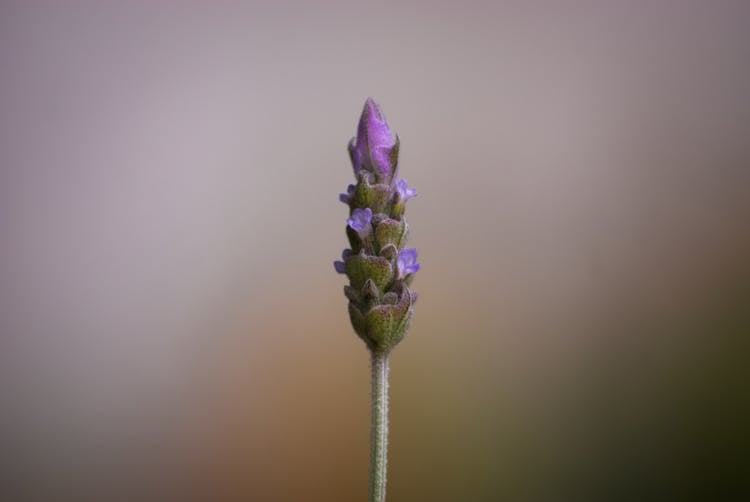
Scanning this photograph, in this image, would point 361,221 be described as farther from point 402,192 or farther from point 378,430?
point 378,430

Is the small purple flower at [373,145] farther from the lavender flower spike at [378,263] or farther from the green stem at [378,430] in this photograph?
the green stem at [378,430]

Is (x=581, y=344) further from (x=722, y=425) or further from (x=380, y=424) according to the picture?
(x=380, y=424)

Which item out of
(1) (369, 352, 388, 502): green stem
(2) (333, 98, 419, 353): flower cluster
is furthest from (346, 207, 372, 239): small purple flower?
(1) (369, 352, 388, 502): green stem

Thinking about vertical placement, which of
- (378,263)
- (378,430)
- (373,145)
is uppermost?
(373,145)

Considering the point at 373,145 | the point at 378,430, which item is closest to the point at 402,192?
the point at 373,145

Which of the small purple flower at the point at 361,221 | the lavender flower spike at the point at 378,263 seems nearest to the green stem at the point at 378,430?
the lavender flower spike at the point at 378,263

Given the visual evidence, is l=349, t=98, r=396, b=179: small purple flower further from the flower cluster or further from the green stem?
the green stem
